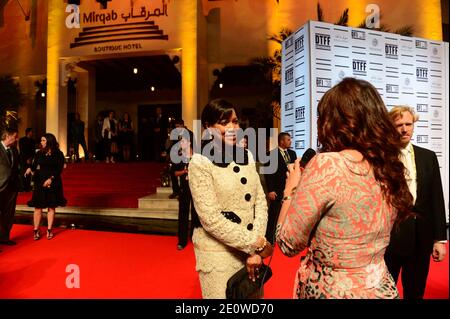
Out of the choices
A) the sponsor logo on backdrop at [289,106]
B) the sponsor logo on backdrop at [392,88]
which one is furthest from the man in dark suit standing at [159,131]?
the sponsor logo on backdrop at [392,88]

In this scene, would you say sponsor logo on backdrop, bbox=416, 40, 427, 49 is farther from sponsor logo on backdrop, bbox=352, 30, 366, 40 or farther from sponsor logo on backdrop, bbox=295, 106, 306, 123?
sponsor logo on backdrop, bbox=295, 106, 306, 123

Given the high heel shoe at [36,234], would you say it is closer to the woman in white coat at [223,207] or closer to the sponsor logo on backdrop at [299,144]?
the woman in white coat at [223,207]

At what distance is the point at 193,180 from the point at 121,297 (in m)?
1.61

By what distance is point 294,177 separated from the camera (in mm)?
1033

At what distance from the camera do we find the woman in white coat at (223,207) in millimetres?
1293

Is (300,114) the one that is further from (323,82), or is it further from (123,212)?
(123,212)

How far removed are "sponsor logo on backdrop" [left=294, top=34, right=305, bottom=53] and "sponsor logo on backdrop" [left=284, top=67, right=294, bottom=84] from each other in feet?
1.07

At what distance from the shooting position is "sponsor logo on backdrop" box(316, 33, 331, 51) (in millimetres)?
4637

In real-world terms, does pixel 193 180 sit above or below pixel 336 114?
below

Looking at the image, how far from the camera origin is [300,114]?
16.0 ft
